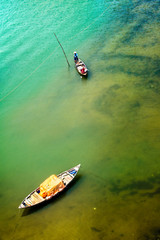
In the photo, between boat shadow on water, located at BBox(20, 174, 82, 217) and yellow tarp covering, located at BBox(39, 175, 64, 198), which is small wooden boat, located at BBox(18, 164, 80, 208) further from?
boat shadow on water, located at BBox(20, 174, 82, 217)

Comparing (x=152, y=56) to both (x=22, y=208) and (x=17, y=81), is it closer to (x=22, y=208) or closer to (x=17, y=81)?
(x=17, y=81)

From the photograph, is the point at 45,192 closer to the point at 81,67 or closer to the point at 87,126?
the point at 87,126

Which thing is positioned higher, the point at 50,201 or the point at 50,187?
the point at 50,187

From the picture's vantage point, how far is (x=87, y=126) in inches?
607

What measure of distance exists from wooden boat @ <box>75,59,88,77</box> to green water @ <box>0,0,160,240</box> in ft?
2.29

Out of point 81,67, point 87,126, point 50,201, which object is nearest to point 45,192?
point 50,201

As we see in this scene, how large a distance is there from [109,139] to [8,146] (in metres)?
7.85

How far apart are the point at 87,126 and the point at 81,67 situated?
7656mm

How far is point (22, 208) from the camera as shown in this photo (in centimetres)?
1128

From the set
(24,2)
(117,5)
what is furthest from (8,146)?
(24,2)

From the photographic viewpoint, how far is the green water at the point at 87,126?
35.6ft

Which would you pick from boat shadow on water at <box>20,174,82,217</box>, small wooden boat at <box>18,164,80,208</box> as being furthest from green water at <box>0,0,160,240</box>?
small wooden boat at <box>18,164,80,208</box>

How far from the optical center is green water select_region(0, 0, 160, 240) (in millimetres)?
10859

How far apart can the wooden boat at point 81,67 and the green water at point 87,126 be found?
698mm
